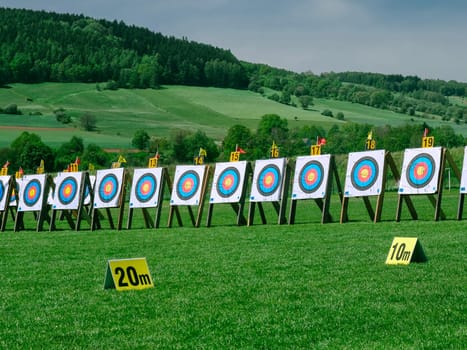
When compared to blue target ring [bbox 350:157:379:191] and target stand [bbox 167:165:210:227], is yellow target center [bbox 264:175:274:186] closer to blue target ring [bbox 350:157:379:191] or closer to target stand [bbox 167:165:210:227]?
target stand [bbox 167:165:210:227]

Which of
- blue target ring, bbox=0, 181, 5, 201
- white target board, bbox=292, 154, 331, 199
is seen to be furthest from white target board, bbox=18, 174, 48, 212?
white target board, bbox=292, 154, 331, 199

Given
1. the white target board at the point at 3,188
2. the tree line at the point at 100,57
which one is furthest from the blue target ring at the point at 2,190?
the tree line at the point at 100,57

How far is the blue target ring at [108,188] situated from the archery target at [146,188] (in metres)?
0.62

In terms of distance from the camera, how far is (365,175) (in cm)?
1819

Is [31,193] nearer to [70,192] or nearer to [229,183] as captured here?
[70,192]

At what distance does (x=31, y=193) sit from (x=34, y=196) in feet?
0.75

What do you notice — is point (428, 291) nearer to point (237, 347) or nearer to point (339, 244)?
point (237, 347)

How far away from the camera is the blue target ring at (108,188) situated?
72.8 ft

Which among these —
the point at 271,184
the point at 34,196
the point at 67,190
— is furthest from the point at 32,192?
the point at 271,184

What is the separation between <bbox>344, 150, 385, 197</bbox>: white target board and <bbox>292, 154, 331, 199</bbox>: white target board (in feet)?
2.04

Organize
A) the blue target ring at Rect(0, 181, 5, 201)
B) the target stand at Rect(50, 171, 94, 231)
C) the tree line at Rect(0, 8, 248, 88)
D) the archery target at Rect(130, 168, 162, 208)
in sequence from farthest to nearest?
the tree line at Rect(0, 8, 248, 88)
the blue target ring at Rect(0, 181, 5, 201)
the target stand at Rect(50, 171, 94, 231)
the archery target at Rect(130, 168, 162, 208)

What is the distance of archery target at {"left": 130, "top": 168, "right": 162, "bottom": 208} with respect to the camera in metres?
21.3

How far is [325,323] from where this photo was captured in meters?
6.32

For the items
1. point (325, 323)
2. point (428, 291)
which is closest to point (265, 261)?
point (428, 291)
